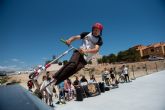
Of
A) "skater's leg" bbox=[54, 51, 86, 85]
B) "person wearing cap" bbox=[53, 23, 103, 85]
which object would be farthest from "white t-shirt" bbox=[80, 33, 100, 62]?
"skater's leg" bbox=[54, 51, 86, 85]

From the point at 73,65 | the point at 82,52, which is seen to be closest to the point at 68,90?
the point at 73,65

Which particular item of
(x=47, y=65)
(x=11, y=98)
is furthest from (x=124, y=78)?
(x=11, y=98)

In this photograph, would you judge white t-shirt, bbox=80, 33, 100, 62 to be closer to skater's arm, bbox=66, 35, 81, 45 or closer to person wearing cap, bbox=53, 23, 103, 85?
person wearing cap, bbox=53, 23, 103, 85

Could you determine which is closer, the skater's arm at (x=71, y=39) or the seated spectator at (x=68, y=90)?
the skater's arm at (x=71, y=39)

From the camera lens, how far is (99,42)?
14.5ft

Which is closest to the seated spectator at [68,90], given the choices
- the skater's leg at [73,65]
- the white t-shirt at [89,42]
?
the skater's leg at [73,65]

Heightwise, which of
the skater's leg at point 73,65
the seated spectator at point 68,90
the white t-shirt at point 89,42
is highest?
the white t-shirt at point 89,42

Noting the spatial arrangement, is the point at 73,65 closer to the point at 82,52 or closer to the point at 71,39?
the point at 82,52

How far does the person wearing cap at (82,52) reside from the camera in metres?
4.32

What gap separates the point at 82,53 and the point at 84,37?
0.36 metres

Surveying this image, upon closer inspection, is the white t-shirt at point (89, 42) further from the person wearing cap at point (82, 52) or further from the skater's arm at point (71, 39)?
the skater's arm at point (71, 39)

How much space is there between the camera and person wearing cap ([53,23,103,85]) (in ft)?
14.2

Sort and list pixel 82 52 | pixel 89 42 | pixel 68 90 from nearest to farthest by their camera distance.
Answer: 1. pixel 82 52
2. pixel 89 42
3. pixel 68 90

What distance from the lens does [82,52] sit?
427 cm
